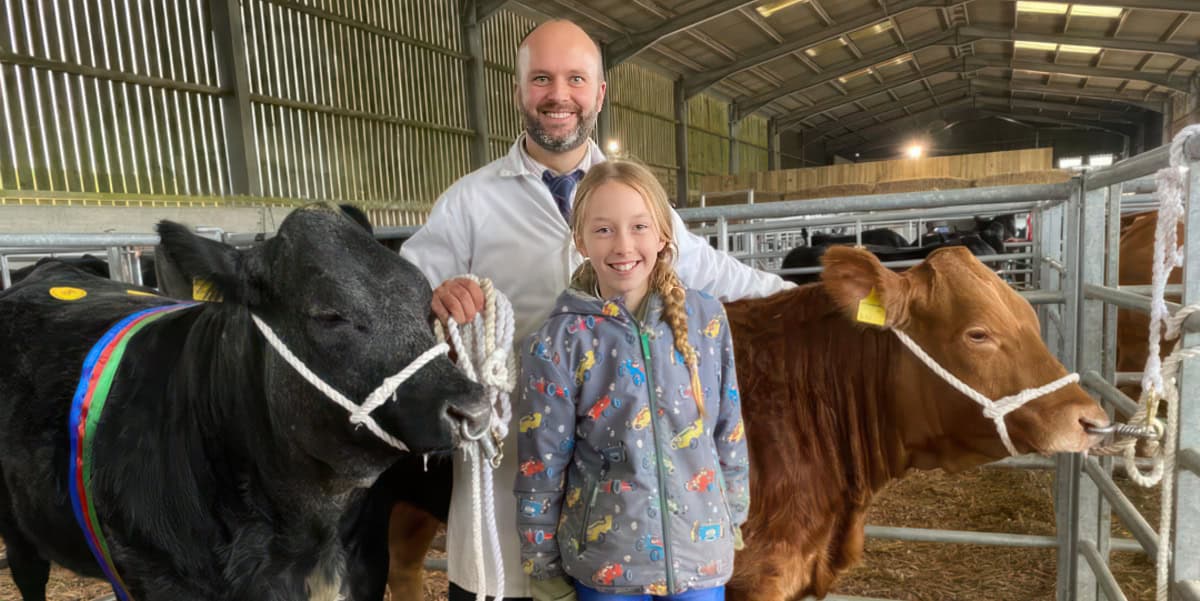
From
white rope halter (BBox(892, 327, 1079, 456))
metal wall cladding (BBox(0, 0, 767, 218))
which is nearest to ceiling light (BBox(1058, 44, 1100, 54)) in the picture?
metal wall cladding (BBox(0, 0, 767, 218))

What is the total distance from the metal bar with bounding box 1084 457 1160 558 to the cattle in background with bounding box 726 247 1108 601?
0.40 metres

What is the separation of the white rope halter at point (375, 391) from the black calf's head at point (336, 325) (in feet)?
0.05

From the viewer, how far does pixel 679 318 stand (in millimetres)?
1666

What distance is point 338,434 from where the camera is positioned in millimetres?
1590

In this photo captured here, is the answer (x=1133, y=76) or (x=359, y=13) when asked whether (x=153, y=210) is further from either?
(x=1133, y=76)

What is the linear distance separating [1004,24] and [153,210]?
2145 cm

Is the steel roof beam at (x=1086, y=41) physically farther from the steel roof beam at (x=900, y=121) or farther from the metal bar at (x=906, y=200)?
the metal bar at (x=906, y=200)

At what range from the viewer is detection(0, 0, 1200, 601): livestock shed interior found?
261 centimetres

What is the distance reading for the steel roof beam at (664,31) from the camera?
16328mm

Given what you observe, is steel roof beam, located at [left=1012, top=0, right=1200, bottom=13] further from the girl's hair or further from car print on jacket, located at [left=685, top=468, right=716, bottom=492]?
car print on jacket, located at [left=685, top=468, right=716, bottom=492]

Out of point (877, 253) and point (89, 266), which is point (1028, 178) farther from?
point (89, 266)

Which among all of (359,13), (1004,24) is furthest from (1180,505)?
(1004,24)

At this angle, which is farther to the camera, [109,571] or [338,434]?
[109,571]

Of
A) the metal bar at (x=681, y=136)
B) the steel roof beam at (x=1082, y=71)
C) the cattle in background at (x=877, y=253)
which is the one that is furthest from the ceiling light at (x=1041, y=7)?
the cattle in background at (x=877, y=253)
